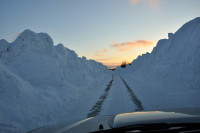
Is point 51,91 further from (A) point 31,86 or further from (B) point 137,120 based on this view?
(B) point 137,120

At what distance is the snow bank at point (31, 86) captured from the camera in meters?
7.43

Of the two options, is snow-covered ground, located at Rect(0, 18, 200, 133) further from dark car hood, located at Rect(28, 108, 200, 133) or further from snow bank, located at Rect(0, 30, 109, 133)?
dark car hood, located at Rect(28, 108, 200, 133)

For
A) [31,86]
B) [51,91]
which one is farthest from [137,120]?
[51,91]

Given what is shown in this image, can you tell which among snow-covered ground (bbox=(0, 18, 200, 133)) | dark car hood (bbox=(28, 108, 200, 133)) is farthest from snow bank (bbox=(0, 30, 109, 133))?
dark car hood (bbox=(28, 108, 200, 133))

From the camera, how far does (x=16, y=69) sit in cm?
1266

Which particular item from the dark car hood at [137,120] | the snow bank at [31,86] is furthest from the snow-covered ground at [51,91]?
the dark car hood at [137,120]

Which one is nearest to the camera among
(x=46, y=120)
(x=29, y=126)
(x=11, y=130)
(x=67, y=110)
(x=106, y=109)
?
(x=11, y=130)

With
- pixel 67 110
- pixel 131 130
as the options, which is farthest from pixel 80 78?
pixel 131 130

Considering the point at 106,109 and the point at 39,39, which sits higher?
the point at 39,39

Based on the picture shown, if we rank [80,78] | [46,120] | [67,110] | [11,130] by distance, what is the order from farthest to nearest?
1. [80,78]
2. [67,110]
3. [46,120]
4. [11,130]

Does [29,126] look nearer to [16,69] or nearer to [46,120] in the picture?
[46,120]

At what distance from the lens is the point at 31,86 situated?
1111 cm

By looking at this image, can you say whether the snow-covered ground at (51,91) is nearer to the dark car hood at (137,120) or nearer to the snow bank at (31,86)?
the snow bank at (31,86)

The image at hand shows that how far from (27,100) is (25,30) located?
8556 millimetres
